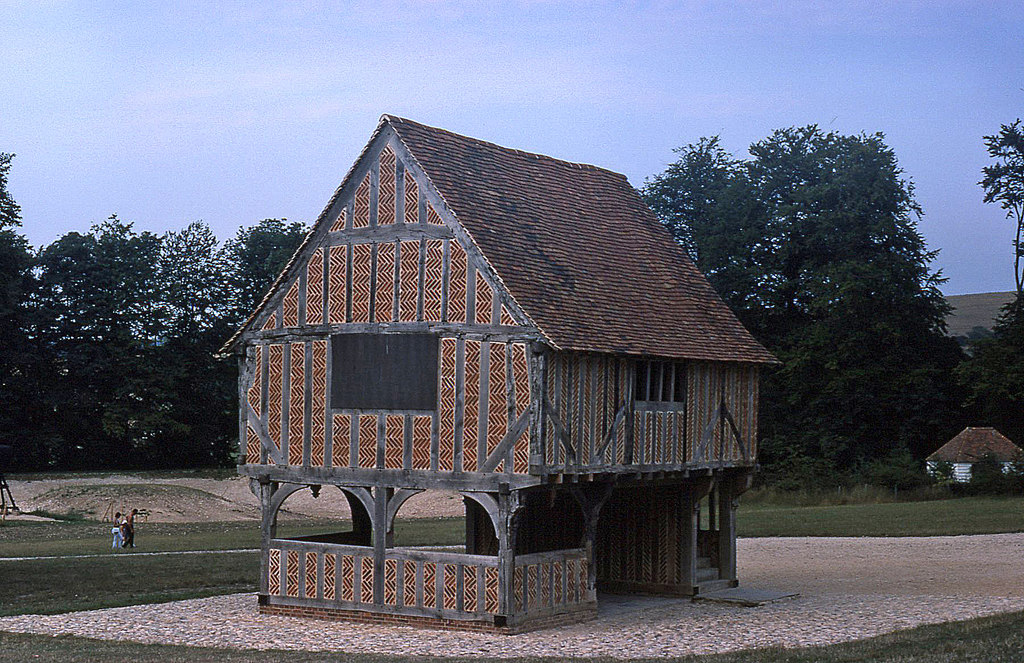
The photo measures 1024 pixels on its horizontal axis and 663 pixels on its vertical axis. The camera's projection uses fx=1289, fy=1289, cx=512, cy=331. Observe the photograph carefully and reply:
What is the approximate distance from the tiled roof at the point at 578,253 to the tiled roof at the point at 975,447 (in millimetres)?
A: 28622

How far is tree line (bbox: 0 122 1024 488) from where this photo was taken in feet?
174

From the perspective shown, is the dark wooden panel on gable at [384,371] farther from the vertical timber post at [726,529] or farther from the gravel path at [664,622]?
the vertical timber post at [726,529]

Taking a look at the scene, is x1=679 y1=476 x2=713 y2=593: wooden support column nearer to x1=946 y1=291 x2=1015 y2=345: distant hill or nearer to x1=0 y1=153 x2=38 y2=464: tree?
x1=0 y1=153 x2=38 y2=464: tree

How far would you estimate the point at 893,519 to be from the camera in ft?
124

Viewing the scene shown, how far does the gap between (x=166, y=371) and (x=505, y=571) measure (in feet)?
160

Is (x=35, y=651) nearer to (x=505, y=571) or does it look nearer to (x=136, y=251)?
(x=505, y=571)

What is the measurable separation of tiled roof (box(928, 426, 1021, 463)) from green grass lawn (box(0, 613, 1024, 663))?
32.5 meters

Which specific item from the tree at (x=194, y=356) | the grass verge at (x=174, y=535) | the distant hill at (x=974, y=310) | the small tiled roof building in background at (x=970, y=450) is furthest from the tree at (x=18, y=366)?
the distant hill at (x=974, y=310)

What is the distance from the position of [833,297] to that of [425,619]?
36927 mm

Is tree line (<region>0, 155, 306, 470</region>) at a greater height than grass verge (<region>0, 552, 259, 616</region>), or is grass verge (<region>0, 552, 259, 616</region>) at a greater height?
tree line (<region>0, 155, 306, 470</region>)

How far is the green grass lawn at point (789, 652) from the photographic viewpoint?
50.1 feet

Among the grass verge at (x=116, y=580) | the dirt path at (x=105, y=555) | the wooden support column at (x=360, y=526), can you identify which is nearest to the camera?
the grass verge at (x=116, y=580)

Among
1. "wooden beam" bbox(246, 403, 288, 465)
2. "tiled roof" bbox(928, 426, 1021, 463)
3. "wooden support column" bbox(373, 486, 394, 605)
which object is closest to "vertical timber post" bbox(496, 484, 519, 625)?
"wooden support column" bbox(373, 486, 394, 605)

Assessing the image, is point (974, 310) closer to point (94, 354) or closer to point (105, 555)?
point (94, 354)
